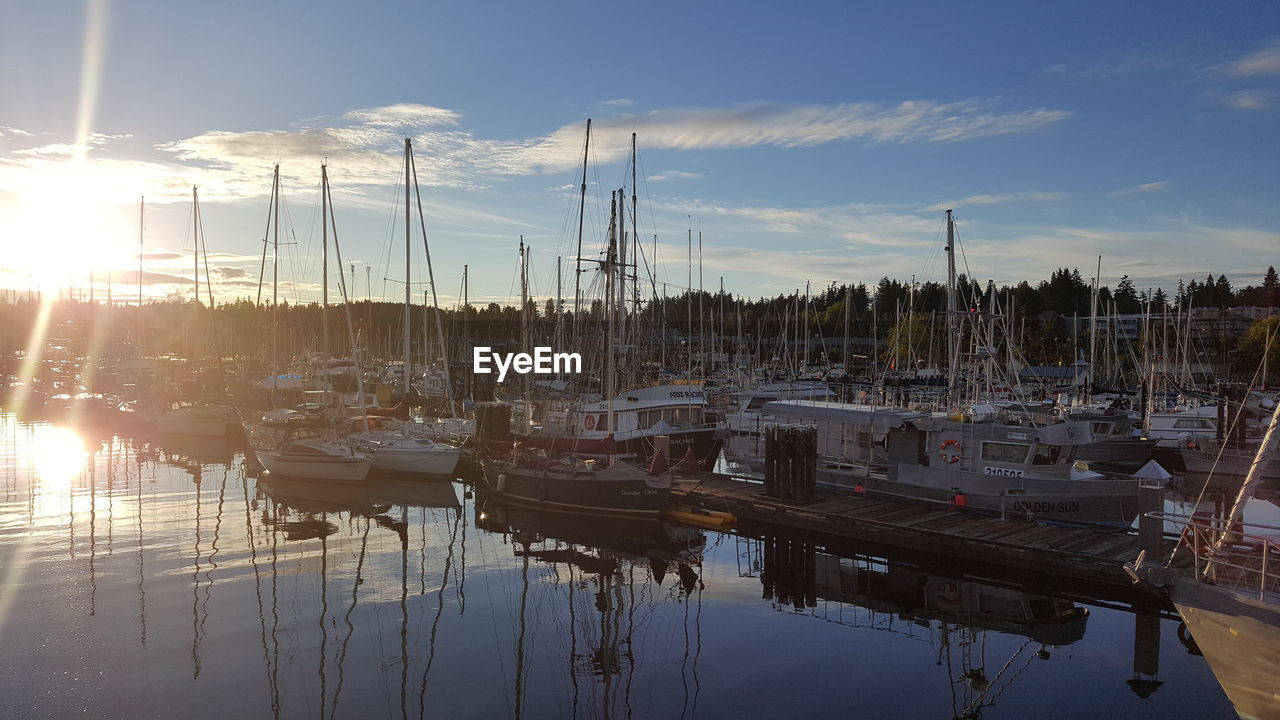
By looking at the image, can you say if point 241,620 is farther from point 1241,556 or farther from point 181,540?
point 1241,556

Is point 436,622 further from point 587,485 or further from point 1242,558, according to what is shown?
point 1242,558

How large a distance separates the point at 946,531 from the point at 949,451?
492 cm

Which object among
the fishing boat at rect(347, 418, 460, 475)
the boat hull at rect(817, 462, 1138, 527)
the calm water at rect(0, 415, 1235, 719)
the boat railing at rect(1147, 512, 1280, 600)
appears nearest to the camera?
the boat railing at rect(1147, 512, 1280, 600)

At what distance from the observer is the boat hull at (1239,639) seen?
1268 cm

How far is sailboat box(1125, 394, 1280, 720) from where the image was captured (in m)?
12.7

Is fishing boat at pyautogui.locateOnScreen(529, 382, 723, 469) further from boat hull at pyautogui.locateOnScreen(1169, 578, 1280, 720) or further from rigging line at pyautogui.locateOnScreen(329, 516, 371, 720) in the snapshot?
boat hull at pyautogui.locateOnScreen(1169, 578, 1280, 720)

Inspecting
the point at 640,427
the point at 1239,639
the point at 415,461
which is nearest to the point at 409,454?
the point at 415,461

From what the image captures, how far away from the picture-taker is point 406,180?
48031 millimetres

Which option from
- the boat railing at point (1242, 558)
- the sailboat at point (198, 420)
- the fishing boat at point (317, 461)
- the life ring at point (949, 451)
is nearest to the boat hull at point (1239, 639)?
the boat railing at point (1242, 558)

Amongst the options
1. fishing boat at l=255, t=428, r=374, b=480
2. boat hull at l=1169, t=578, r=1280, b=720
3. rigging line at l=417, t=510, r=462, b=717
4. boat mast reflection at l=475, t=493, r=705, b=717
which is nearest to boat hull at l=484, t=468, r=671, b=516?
boat mast reflection at l=475, t=493, r=705, b=717

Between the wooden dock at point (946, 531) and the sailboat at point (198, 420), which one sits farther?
the sailboat at point (198, 420)

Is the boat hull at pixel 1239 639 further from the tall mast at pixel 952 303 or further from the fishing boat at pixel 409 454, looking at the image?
the fishing boat at pixel 409 454

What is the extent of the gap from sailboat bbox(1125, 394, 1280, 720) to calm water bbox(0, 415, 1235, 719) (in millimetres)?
2411

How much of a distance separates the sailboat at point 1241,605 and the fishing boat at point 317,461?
108ft
